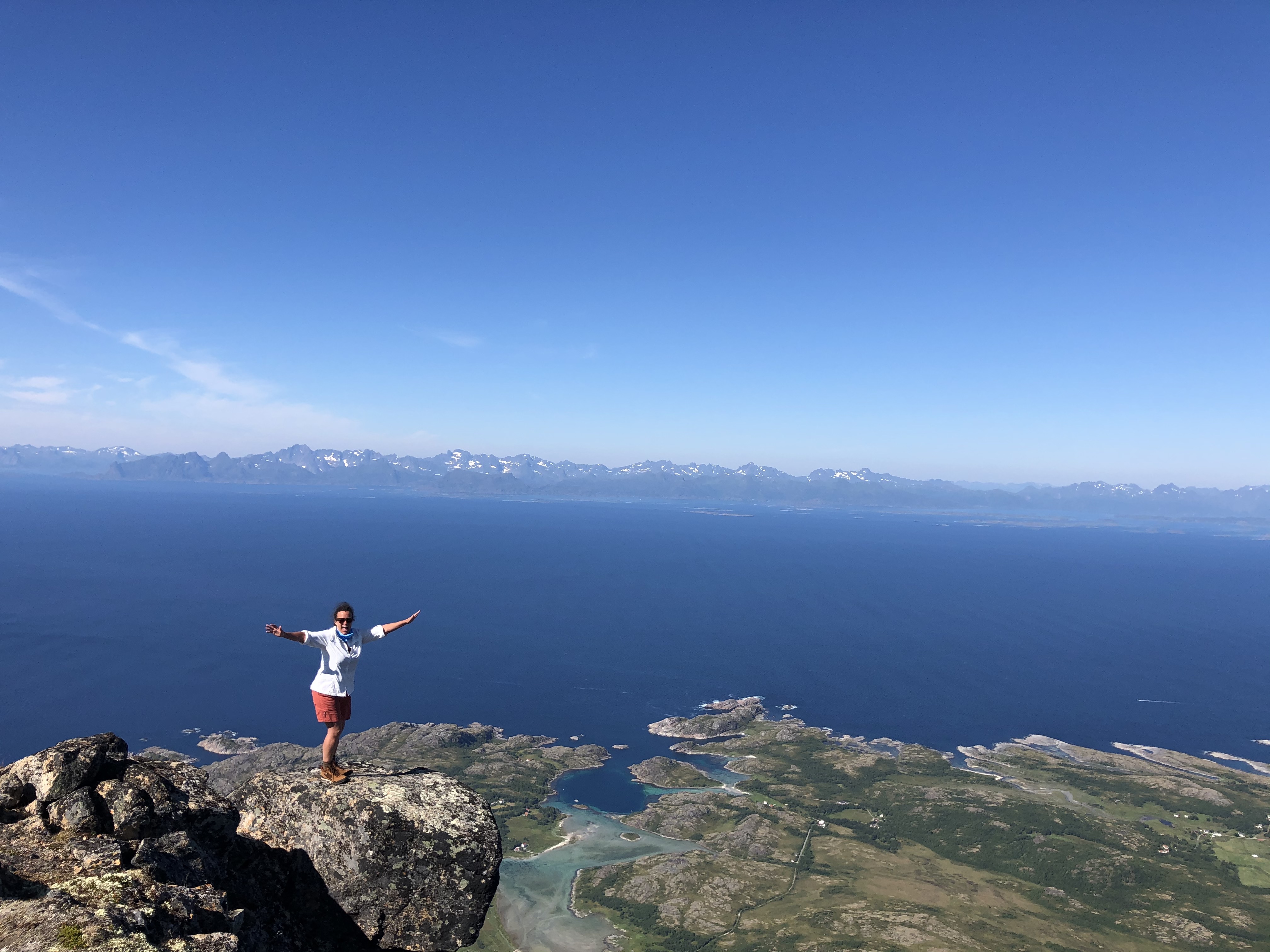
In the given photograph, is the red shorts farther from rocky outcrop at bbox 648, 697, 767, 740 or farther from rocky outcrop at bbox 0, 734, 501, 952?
rocky outcrop at bbox 648, 697, 767, 740

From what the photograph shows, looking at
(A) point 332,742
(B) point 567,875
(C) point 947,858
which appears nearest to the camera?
(A) point 332,742

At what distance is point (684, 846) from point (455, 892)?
93.3 meters

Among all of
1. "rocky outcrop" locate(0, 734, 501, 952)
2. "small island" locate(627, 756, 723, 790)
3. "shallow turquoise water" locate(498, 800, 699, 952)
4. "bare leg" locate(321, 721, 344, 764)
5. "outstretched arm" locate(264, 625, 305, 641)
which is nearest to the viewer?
"rocky outcrop" locate(0, 734, 501, 952)

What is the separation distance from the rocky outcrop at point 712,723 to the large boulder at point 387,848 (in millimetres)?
128731

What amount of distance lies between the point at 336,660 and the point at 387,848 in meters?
3.80

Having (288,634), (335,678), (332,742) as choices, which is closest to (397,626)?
(335,678)

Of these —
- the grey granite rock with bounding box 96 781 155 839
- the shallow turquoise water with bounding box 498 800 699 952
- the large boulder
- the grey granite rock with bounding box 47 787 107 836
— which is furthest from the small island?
the grey granite rock with bounding box 47 787 107 836

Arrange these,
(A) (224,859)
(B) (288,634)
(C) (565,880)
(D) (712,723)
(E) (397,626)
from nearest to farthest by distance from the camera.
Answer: (A) (224,859) → (B) (288,634) → (E) (397,626) → (C) (565,880) → (D) (712,723)

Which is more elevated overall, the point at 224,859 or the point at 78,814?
the point at 78,814

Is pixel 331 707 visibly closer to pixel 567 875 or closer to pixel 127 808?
pixel 127 808

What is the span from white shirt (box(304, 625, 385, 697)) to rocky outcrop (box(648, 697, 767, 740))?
426 feet

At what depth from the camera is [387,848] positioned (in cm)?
1308

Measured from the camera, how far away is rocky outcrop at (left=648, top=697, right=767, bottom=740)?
136 metres

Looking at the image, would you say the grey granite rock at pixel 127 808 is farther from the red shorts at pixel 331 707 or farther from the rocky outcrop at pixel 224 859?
the red shorts at pixel 331 707
